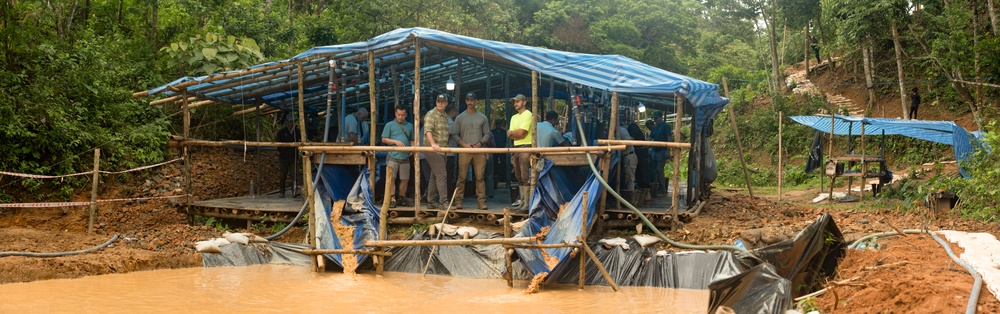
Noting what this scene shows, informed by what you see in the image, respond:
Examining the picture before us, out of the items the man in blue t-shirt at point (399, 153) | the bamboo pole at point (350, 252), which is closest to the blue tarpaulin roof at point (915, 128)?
the man in blue t-shirt at point (399, 153)

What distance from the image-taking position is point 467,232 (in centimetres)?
967

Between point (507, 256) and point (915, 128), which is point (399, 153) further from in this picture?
point (915, 128)

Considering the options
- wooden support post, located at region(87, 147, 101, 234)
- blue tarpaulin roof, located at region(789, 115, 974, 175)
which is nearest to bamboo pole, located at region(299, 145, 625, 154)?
wooden support post, located at region(87, 147, 101, 234)

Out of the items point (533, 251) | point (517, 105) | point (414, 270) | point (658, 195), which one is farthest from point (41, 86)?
point (658, 195)

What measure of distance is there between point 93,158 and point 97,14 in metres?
5.81

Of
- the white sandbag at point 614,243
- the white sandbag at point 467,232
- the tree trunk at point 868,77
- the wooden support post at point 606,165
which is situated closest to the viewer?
the white sandbag at point 614,243

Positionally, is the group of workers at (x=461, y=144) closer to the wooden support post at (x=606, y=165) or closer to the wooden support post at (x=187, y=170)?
the wooden support post at (x=606, y=165)

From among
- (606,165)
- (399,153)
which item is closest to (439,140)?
(399,153)

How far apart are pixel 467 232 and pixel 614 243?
1.76m

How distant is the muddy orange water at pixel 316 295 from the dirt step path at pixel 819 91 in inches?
668

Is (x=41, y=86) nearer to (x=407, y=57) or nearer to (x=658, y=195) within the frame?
(x=407, y=57)

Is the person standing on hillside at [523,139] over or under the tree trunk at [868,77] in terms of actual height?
under

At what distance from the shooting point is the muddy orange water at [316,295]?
7828mm

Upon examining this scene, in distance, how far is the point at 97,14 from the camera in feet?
50.9
